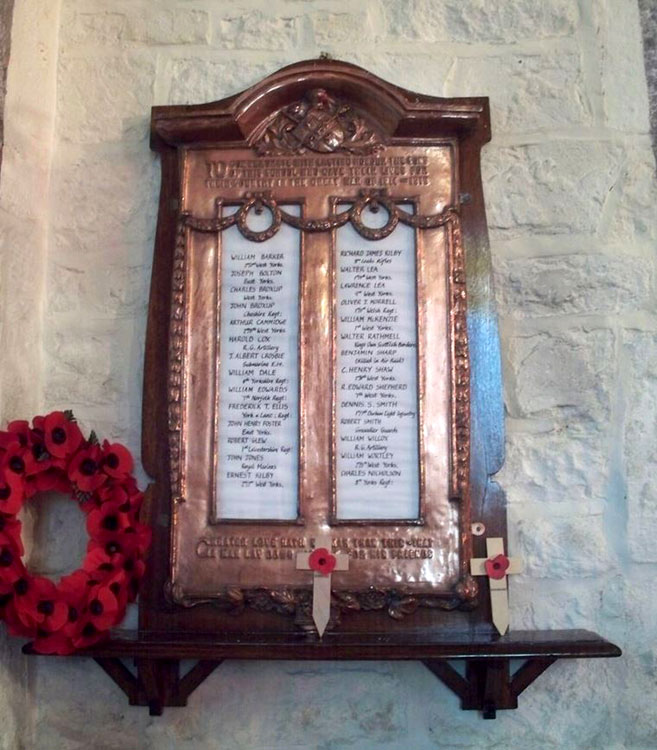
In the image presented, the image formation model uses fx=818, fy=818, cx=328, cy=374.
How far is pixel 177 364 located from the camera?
1757 mm

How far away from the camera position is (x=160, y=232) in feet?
6.04

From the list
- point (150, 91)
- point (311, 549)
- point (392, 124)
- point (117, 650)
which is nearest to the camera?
point (117, 650)

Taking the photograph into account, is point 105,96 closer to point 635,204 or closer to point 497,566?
point 635,204

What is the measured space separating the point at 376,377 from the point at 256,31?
895mm

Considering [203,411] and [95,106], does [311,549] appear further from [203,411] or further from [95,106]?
[95,106]

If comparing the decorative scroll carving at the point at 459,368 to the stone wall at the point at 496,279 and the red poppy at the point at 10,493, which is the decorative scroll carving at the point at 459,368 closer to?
the stone wall at the point at 496,279

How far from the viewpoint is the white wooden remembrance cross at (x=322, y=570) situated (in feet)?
5.33

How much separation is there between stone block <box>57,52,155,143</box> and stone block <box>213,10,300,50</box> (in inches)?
7.3

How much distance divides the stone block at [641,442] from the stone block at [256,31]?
105 cm

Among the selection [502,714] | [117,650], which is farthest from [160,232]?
[502,714]

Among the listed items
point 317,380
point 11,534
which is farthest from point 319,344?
point 11,534

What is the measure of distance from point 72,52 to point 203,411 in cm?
96


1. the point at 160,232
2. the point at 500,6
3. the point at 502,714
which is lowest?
the point at 502,714

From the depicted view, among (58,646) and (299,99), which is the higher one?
(299,99)
